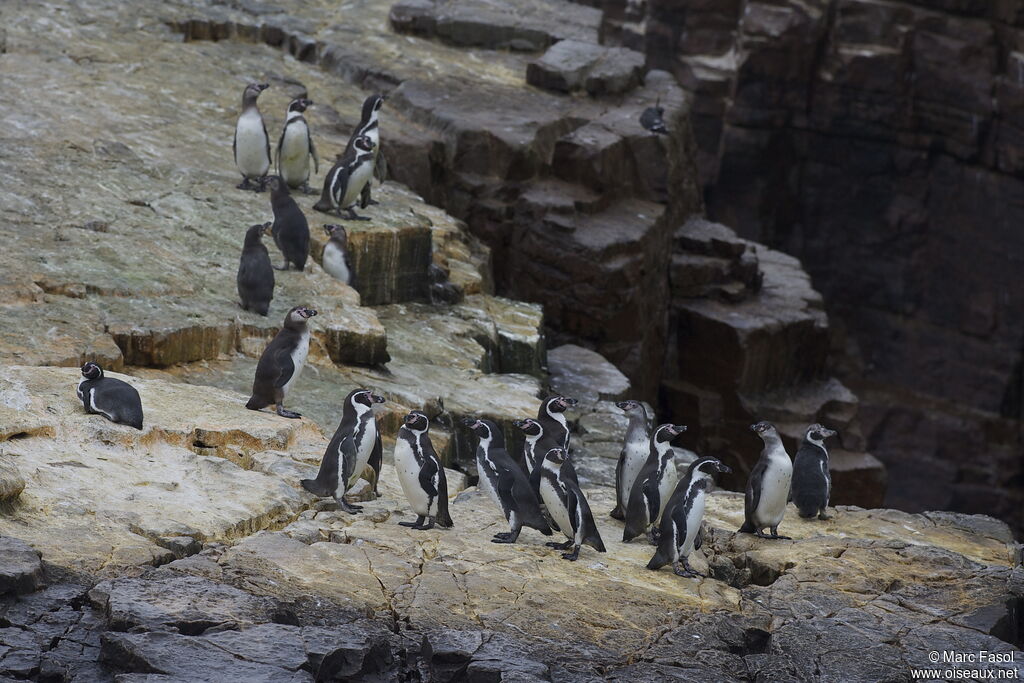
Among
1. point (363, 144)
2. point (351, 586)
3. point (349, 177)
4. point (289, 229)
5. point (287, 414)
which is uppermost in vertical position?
point (363, 144)

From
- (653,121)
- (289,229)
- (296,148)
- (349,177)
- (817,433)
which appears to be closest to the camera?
(817,433)

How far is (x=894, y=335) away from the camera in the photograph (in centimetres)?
3231

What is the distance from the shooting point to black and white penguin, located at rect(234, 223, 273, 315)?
11227 mm

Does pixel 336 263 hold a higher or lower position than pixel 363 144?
lower

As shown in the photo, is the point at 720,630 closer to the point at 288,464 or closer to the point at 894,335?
the point at 288,464

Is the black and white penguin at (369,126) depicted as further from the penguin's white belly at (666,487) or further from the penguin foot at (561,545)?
the penguin foot at (561,545)

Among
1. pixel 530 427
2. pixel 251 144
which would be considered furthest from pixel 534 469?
pixel 251 144

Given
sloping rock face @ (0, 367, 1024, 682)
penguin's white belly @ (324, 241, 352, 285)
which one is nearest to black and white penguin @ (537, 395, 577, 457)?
sloping rock face @ (0, 367, 1024, 682)

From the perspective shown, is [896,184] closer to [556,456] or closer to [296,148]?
[296,148]

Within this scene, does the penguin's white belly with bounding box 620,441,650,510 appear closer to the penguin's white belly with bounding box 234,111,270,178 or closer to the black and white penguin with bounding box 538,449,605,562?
the black and white penguin with bounding box 538,449,605,562

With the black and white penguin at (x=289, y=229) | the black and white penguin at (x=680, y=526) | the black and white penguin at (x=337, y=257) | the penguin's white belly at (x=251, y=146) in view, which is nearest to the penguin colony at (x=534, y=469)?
the black and white penguin at (x=680, y=526)

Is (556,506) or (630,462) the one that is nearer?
(556,506)

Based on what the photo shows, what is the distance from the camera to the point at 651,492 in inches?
349

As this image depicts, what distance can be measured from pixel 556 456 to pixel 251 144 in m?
6.96
